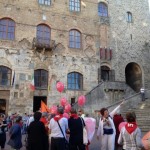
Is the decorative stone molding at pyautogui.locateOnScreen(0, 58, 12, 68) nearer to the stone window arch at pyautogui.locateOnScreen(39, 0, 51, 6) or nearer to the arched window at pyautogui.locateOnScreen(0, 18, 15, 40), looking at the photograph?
the arched window at pyautogui.locateOnScreen(0, 18, 15, 40)

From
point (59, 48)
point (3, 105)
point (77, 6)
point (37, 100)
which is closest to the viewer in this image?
point (3, 105)

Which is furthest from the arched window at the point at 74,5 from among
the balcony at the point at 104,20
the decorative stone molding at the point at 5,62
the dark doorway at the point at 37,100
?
the dark doorway at the point at 37,100

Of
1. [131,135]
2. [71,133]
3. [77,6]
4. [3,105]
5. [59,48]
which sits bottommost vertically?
[71,133]

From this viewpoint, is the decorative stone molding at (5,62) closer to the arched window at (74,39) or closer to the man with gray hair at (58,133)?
the arched window at (74,39)

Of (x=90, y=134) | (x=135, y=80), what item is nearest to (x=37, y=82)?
(x=135, y=80)

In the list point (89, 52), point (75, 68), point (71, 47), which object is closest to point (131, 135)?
point (75, 68)

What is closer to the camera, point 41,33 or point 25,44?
point 25,44

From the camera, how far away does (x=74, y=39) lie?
24.1 metres

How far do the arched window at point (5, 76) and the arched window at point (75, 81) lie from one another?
5.92m

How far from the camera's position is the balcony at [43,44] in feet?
71.6

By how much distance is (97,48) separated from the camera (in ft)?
81.0

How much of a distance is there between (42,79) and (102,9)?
11156 millimetres

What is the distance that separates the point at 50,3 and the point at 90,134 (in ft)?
64.6

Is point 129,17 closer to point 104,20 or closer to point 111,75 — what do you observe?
point 104,20
